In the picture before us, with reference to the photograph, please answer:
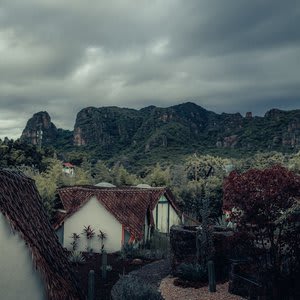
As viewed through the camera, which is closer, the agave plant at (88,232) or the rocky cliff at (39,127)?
the agave plant at (88,232)

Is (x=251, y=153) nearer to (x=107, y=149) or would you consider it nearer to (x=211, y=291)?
(x=107, y=149)

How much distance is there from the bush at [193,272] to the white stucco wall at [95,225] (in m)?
9.28

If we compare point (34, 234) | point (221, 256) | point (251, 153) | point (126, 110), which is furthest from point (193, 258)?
point (126, 110)

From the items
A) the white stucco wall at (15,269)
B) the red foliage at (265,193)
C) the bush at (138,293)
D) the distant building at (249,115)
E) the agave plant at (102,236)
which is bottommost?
the agave plant at (102,236)

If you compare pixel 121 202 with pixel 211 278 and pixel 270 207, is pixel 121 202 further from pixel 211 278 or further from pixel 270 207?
pixel 270 207

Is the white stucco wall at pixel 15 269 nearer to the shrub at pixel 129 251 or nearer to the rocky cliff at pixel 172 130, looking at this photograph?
the shrub at pixel 129 251

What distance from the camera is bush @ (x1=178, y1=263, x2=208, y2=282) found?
→ 13.9 metres

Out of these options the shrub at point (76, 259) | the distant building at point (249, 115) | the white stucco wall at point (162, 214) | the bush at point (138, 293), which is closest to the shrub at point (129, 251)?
the shrub at point (76, 259)

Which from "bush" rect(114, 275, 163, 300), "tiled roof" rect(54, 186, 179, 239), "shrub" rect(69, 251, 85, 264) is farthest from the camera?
"tiled roof" rect(54, 186, 179, 239)

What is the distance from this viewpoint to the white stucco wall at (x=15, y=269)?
7.96 metres

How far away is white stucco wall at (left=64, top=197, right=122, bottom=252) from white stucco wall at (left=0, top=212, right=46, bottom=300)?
49.4 ft

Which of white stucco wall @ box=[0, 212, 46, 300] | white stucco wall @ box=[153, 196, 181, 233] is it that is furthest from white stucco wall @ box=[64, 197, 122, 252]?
white stucco wall @ box=[0, 212, 46, 300]

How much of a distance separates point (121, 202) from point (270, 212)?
14.3 metres

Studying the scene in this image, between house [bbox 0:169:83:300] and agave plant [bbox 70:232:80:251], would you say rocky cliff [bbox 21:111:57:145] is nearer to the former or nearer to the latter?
agave plant [bbox 70:232:80:251]
